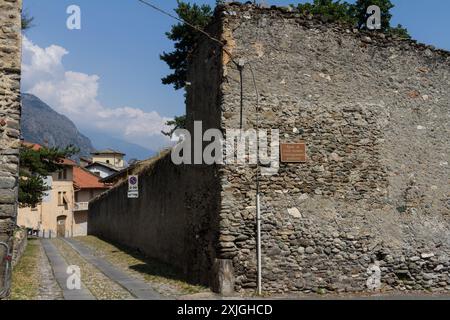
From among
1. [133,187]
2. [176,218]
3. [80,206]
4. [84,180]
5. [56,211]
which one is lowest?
[56,211]

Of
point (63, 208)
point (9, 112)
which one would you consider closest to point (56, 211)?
point (63, 208)

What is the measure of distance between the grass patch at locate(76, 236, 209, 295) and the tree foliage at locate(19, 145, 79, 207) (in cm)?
703

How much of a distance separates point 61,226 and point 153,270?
1639 inches

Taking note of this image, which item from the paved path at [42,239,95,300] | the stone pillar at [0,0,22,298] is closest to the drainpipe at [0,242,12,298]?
the stone pillar at [0,0,22,298]

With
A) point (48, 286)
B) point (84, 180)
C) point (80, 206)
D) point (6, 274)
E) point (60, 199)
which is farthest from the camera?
point (84, 180)

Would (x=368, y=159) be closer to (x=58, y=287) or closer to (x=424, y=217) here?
(x=424, y=217)

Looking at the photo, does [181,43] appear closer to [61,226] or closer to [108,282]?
[108,282]

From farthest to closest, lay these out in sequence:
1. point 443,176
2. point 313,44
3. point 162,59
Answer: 1. point 162,59
2. point 443,176
3. point 313,44

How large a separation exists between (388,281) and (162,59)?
2053cm

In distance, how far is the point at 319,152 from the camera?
9.26m

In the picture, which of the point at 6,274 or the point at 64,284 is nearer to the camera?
the point at 6,274

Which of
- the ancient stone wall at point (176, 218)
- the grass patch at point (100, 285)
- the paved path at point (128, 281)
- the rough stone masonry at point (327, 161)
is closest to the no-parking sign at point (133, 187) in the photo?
the ancient stone wall at point (176, 218)

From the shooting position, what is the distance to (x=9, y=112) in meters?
7.19
